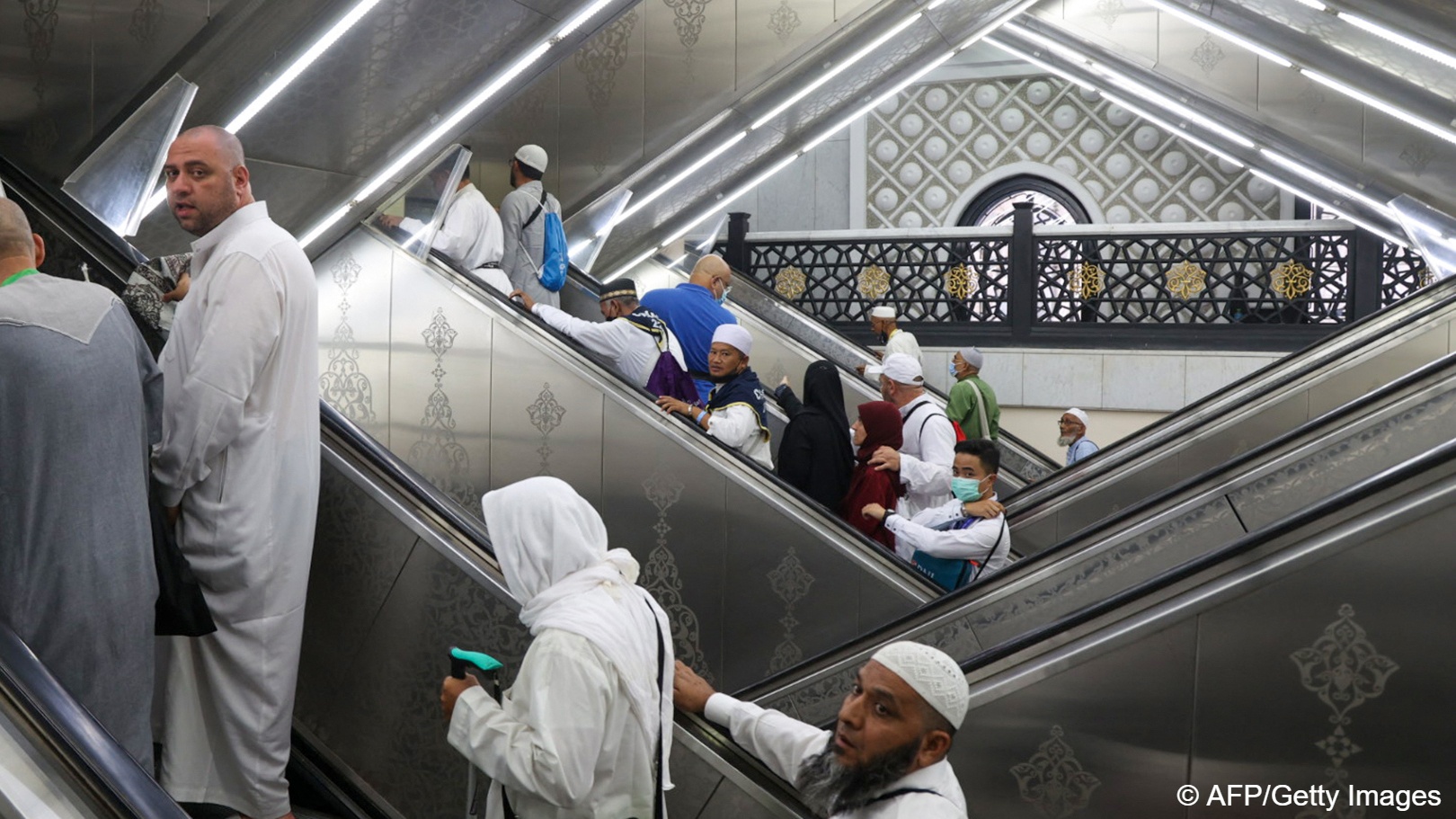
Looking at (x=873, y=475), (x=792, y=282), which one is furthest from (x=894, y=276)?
(x=873, y=475)

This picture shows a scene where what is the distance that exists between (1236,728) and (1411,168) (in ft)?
23.3

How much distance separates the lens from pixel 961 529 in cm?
451

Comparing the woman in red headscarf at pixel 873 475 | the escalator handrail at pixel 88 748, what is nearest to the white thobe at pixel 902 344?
the woman in red headscarf at pixel 873 475

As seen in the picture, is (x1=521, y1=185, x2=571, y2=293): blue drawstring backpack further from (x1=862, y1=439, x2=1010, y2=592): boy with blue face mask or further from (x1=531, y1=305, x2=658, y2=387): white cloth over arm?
(x1=862, y1=439, x2=1010, y2=592): boy with blue face mask

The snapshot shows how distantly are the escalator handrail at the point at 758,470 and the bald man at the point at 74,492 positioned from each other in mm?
2813

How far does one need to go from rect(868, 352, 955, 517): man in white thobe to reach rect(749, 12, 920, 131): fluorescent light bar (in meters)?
3.44

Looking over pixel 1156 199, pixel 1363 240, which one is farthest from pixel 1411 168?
pixel 1156 199

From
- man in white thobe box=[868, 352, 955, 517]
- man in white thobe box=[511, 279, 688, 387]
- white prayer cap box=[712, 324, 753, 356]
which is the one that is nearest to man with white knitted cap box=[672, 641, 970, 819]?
Result: man in white thobe box=[868, 352, 955, 517]

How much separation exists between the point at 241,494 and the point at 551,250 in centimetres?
419

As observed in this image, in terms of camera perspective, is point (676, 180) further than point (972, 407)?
Yes

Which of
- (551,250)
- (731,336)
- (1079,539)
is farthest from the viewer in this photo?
(551,250)

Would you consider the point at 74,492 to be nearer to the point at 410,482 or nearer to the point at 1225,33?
the point at 410,482

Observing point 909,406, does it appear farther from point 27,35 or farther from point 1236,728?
point 27,35

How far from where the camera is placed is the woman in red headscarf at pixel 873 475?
506 centimetres
